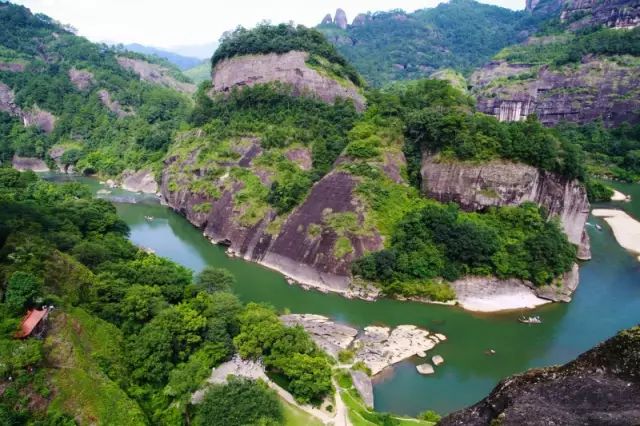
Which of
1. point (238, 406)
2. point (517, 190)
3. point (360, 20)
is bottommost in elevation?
point (238, 406)

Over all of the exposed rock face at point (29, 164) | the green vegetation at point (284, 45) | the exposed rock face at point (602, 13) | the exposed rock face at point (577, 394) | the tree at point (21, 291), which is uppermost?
the exposed rock face at point (602, 13)

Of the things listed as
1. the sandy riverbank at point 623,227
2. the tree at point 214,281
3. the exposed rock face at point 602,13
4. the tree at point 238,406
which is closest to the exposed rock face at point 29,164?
the tree at point 214,281

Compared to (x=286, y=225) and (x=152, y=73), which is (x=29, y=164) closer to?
(x=152, y=73)

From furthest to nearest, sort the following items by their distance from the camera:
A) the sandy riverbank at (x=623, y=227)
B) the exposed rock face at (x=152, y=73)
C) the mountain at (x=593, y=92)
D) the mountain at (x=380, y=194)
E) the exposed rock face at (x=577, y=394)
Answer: the exposed rock face at (x=152, y=73)
the mountain at (x=593, y=92)
the sandy riverbank at (x=623, y=227)
the mountain at (x=380, y=194)
the exposed rock face at (x=577, y=394)

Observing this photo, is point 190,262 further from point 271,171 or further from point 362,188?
point 362,188

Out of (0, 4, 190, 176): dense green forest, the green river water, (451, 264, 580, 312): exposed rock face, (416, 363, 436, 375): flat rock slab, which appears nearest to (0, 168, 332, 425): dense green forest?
the green river water

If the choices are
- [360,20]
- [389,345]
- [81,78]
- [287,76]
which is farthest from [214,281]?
[360,20]

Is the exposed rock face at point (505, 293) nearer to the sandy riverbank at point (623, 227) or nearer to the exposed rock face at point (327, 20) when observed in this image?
the sandy riverbank at point (623, 227)

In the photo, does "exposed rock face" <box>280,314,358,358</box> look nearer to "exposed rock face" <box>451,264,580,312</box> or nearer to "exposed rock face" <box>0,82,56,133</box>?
"exposed rock face" <box>451,264,580,312</box>
